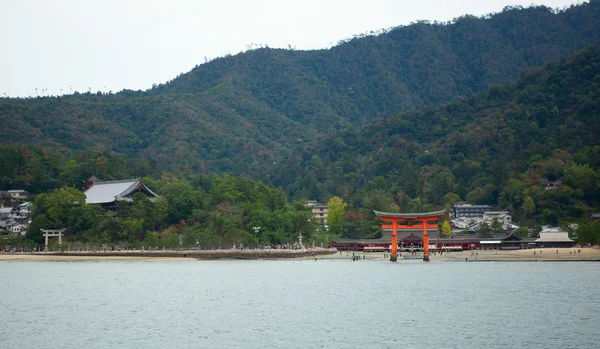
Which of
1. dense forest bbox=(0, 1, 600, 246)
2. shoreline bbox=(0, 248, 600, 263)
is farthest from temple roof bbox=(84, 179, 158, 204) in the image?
shoreline bbox=(0, 248, 600, 263)

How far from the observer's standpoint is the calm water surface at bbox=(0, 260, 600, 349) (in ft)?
104

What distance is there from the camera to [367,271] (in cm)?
6581

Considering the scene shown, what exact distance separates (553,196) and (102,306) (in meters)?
73.7

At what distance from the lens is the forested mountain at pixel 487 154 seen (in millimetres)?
109312

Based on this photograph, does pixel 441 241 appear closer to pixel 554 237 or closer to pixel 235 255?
pixel 554 237

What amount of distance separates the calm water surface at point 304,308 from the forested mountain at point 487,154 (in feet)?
136

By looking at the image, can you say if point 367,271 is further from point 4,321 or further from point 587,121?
point 587,121

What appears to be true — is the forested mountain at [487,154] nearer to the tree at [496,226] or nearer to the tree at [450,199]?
the tree at [450,199]

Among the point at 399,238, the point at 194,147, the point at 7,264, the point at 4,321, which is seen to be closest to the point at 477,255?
the point at 399,238

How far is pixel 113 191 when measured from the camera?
9438cm

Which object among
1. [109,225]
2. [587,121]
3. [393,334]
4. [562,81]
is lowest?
[393,334]

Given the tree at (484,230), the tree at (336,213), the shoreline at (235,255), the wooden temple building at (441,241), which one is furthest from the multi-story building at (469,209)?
the shoreline at (235,255)

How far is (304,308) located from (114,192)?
190ft

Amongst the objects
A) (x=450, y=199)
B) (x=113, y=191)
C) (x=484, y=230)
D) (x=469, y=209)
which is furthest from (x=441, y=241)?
(x=113, y=191)
